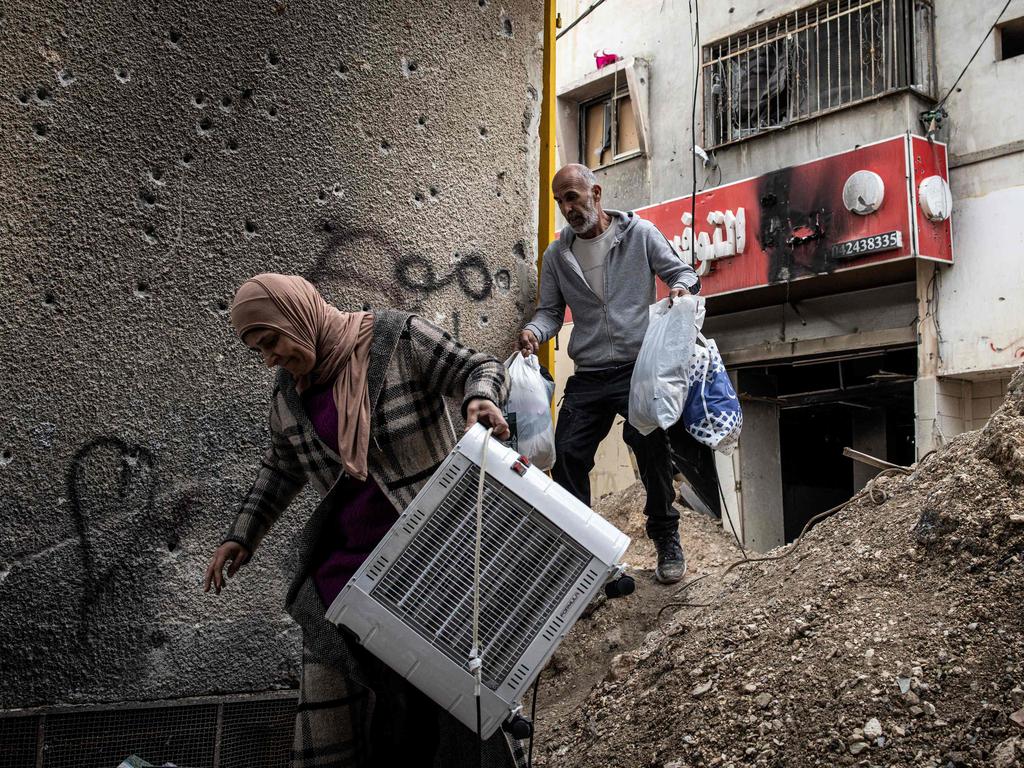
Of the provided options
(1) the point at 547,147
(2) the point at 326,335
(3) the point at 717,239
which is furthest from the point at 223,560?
(3) the point at 717,239

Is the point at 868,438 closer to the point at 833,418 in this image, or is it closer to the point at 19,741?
the point at 833,418

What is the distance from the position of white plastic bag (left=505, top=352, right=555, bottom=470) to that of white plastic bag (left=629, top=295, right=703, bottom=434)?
36 cm

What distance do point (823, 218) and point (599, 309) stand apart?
336 inches

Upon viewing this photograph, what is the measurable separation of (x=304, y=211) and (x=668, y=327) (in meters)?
1.49

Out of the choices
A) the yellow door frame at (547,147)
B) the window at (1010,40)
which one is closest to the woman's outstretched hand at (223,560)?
the yellow door frame at (547,147)

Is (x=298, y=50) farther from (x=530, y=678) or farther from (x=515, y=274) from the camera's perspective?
(x=530, y=678)

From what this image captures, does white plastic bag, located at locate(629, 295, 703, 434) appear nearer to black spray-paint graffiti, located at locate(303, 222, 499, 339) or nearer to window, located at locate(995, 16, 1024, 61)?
black spray-paint graffiti, located at locate(303, 222, 499, 339)

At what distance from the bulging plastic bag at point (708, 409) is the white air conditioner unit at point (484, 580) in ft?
6.50

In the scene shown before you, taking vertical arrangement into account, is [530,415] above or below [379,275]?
below

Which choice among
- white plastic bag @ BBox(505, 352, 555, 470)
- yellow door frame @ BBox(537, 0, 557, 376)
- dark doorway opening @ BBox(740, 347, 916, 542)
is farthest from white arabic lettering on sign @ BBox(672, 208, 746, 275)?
white plastic bag @ BBox(505, 352, 555, 470)

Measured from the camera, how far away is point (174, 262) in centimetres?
384

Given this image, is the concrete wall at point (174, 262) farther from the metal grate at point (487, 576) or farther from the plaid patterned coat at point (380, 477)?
the metal grate at point (487, 576)

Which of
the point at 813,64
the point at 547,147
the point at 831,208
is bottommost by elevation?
the point at 547,147

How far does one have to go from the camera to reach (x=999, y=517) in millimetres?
3143
